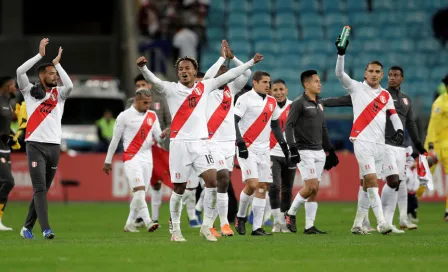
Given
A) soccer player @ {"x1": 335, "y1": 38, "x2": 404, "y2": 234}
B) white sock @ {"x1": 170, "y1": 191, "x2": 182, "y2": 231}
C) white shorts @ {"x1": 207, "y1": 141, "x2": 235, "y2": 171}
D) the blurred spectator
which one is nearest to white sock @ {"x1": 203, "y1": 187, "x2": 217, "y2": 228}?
white sock @ {"x1": 170, "y1": 191, "x2": 182, "y2": 231}

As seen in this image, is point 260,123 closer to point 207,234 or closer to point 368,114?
point 368,114

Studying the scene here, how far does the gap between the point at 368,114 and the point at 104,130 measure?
15.6 metres

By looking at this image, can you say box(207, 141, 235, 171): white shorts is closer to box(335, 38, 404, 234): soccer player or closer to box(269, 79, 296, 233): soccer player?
box(269, 79, 296, 233): soccer player

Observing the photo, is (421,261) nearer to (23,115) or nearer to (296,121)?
(296,121)

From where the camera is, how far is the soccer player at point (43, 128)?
14.9 metres

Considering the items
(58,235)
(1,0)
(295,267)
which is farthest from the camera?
(1,0)

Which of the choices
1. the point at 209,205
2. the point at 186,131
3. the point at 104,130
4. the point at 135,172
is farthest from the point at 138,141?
the point at 104,130

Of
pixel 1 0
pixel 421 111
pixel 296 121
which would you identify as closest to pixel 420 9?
pixel 421 111

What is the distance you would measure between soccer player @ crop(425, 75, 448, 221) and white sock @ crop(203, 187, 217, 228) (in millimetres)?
6410

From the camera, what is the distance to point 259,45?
3416 centimetres

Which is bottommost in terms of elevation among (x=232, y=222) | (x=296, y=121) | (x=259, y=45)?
(x=232, y=222)

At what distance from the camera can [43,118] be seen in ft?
49.2

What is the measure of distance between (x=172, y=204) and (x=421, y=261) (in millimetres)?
3713

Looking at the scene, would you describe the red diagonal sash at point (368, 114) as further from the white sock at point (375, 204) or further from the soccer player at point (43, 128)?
the soccer player at point (43, 128)
